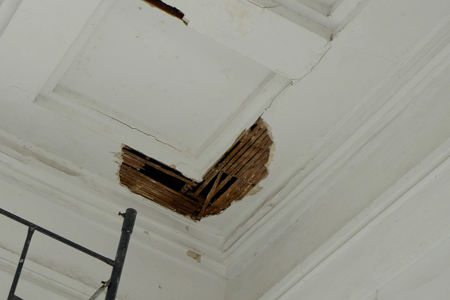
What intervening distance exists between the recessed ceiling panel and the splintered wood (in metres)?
0.12

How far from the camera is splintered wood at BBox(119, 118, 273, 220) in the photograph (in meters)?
3.08

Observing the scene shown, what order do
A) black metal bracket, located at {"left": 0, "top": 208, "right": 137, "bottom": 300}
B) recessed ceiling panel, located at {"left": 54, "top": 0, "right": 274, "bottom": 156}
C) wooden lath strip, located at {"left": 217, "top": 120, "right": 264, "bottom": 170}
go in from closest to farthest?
black metal bracket, located at {"left": 0, "top": 208, "right": 137, "bottom": 300} → recessed ceiling panel, located at {"left": 54, "top": 0, "right": 274, "bottom": 156} → wooden lath strip, located at {"left": 217, "top": 120, "right": 264, "bottom": 170}

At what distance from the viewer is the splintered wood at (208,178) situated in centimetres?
308

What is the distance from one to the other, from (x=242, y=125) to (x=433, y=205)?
0.99 metres

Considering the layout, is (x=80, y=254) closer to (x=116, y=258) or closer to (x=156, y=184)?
(x=156, y=184)

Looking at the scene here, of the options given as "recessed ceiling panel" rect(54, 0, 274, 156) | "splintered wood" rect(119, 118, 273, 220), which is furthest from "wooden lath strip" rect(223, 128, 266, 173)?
"recessed ceiling panel" rect(54, 0, 274, 156)

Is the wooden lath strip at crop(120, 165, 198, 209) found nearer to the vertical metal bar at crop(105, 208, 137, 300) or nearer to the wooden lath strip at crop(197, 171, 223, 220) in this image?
the wooden lath strip at crop(197, 171, 223, 220)

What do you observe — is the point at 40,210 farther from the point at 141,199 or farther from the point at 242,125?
the point at 242,125

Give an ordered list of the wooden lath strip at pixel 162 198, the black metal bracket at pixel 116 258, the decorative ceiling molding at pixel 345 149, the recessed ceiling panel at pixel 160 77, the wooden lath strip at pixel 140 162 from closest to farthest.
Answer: the black metal bracket at pixel 116 258, the decorative ceiling molding at pixel 345 149, the recessed ceiling panel at pixel 160 77, the wooden lath strip at pixel 140 162, the wooden lath strip at pixel 162 198

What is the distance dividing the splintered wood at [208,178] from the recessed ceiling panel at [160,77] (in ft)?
0.41

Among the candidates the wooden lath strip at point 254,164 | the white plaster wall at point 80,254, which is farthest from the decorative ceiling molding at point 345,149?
the white plaster wall at point 80,254

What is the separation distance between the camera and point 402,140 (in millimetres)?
2689

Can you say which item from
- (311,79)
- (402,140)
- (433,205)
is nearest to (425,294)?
(433,205)

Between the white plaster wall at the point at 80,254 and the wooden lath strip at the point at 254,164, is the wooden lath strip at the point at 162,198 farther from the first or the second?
the wooden lath strip at the point at 254,164
